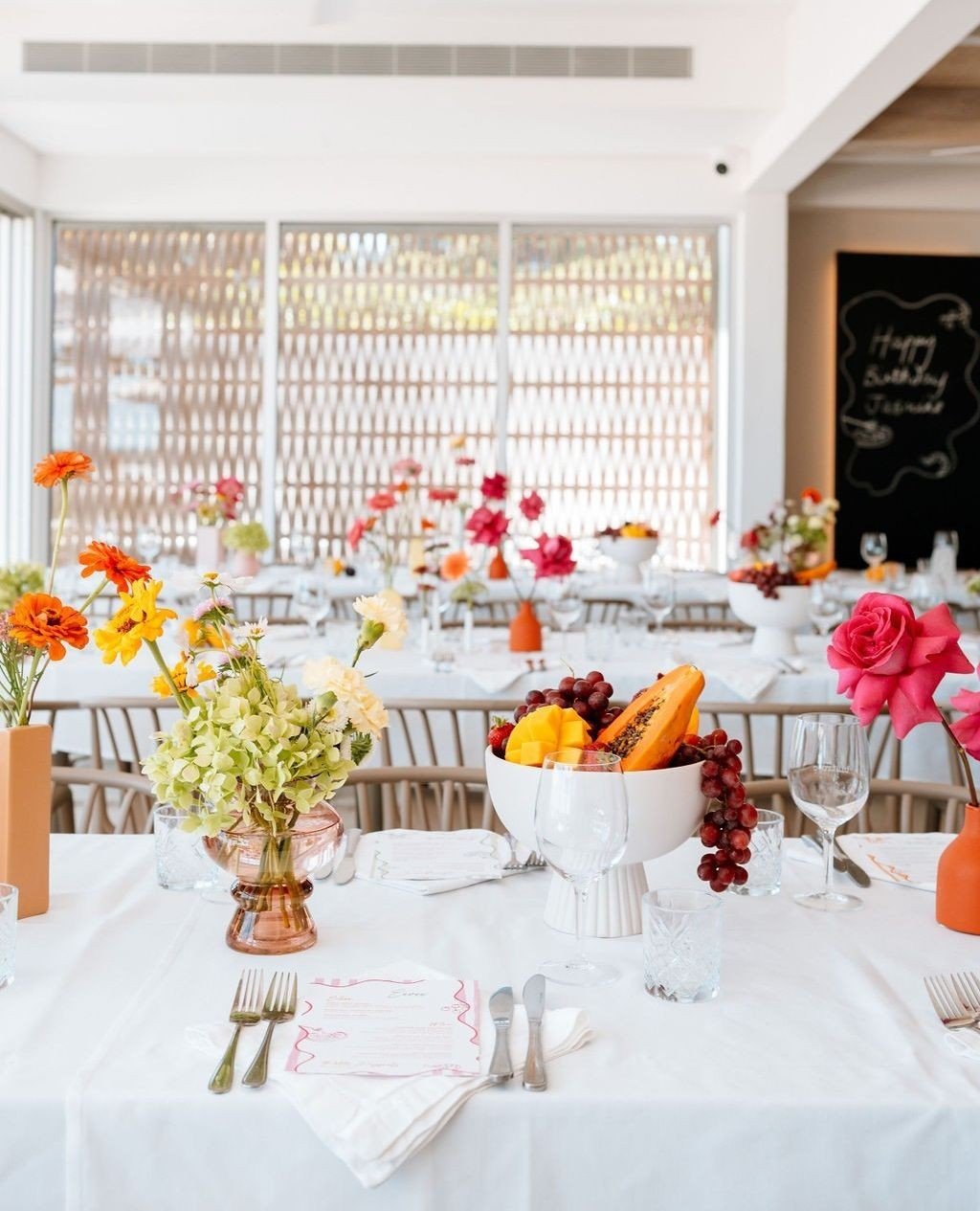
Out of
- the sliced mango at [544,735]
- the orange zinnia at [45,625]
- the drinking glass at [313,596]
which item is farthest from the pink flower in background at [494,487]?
the orange zinnia at [45,625]

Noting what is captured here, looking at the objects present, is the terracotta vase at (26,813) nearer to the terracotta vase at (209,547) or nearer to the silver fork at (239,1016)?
the silver fork at (239,1016)

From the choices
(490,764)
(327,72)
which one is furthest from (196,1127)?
(327,72)

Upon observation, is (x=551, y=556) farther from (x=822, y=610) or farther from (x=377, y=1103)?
(x=377, y=1103)

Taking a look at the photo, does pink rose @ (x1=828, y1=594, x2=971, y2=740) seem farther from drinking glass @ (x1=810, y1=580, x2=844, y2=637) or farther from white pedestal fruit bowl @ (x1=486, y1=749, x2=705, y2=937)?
drinking glass @ (x1=810, y1=580, x2=844, y2=637)

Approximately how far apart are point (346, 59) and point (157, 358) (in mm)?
2180

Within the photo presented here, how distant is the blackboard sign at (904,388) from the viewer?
7.30m

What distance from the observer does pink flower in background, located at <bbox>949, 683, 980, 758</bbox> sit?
4.70 feet

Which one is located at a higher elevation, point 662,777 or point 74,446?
point 74,446

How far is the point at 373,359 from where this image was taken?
721 centimetres

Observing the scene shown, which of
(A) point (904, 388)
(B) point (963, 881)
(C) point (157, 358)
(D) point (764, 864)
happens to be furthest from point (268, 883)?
(A) point (904, 388)

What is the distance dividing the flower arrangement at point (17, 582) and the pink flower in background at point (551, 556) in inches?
51.8

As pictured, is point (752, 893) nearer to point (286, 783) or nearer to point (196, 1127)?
point (286, 783)

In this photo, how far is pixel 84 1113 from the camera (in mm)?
1003

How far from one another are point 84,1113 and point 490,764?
551mm
